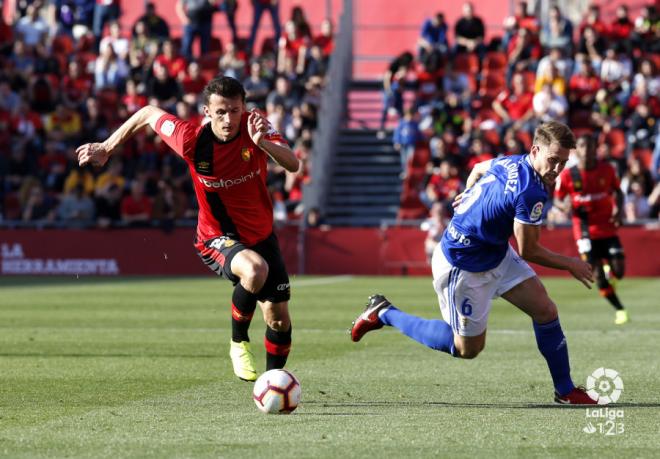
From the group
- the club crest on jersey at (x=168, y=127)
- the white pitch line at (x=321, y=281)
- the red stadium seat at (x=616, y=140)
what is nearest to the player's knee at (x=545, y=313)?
the club crest on jersey at (x=168, y=127)

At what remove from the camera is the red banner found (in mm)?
26328

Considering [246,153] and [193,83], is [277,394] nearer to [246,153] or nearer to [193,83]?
[246,153]

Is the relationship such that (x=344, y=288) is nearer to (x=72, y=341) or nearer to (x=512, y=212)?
(x=72, y=341)

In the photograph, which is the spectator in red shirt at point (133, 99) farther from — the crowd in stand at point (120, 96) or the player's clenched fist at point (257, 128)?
the player's clenched fist at point (257, 128)

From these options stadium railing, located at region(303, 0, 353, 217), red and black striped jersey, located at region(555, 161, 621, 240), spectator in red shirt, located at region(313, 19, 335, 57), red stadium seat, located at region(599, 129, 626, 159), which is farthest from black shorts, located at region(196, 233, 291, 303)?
spectator in red shirt, located at region(313, 19, 335, 57)

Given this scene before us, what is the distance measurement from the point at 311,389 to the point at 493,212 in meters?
2.03

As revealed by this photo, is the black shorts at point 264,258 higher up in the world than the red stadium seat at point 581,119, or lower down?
higher up

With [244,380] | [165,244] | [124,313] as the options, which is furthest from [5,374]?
[165,244]

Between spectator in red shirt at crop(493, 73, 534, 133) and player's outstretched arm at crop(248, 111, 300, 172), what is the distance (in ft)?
63.0

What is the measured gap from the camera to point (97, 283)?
2377 cm

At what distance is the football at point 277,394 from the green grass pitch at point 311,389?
0.10m

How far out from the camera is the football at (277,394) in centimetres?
793

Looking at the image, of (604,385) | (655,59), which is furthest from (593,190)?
(655,59)

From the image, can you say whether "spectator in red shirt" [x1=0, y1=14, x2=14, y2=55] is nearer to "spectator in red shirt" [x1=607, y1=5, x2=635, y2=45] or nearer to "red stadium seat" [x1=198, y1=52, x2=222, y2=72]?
"red stadium seat" [x1=198, y1=52, x2=222, y2=72]
